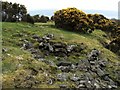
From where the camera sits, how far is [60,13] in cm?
5456

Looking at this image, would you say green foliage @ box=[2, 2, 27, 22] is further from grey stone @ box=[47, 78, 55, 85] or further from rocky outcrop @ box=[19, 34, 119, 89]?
grey stone @ box=[47, 78, 55, 85]

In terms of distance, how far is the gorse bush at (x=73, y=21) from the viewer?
52559mm

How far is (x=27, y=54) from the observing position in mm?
37688

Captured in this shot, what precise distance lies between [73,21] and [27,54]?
53.0ft

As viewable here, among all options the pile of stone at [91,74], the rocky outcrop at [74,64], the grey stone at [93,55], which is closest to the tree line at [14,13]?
the rocky outcrop at [74,64]

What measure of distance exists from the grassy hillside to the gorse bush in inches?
65.8

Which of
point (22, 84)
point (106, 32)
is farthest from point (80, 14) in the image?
point (22, 84)

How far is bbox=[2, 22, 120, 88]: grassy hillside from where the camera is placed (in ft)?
107

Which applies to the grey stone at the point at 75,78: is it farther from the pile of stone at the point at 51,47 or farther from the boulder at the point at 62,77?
the pile of stone at the point at 51,47

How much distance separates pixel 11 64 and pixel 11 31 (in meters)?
10.7

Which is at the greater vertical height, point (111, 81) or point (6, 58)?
point (6, 58)

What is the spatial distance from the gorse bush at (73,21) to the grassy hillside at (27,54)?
1.67 meters

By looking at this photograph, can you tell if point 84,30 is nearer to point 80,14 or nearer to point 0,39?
point 80,14

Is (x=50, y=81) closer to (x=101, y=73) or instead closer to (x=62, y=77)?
(x=62, y=77)
